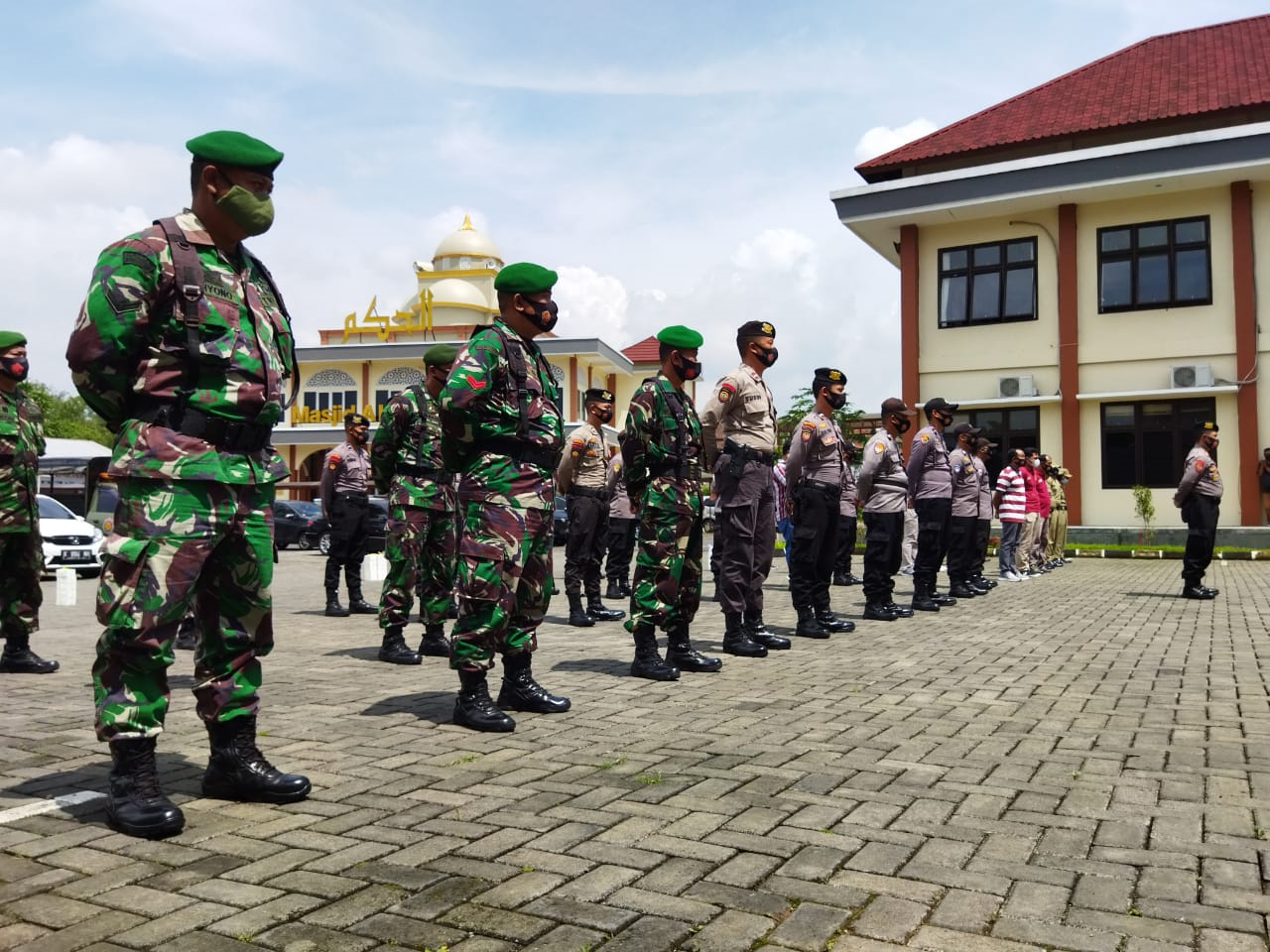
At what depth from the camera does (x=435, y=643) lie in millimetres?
7781

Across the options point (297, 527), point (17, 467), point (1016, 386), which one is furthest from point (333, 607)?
point (1016, 386)

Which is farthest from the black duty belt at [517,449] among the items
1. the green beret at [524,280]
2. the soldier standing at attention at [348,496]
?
the soldier standing at attention at [348,496]

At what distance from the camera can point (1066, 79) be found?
2822cm

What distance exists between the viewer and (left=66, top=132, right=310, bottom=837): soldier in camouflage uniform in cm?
355

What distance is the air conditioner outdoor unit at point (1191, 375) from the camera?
23.3 m

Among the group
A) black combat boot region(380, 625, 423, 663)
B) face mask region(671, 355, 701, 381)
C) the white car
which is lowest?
black combat boot region(380, 625, 423, 663)

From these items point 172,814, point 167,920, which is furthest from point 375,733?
point 167,920

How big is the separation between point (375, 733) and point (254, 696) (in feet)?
3.56

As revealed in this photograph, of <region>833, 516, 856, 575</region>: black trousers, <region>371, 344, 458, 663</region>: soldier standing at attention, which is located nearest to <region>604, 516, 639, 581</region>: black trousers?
<region>833, 516, 856, 575</region>: black trousers

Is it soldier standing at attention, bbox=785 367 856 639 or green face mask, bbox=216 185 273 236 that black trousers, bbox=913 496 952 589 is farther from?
green face mask, bbox=216 185 273 236

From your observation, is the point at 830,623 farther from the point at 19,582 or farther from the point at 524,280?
the point at 19,582

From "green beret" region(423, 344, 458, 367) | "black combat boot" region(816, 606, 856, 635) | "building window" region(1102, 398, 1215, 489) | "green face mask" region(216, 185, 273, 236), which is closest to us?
"green face mask" region(216, 185, 273, 236)

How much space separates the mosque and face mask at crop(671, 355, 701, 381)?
126 feet

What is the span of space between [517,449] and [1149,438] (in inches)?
886
